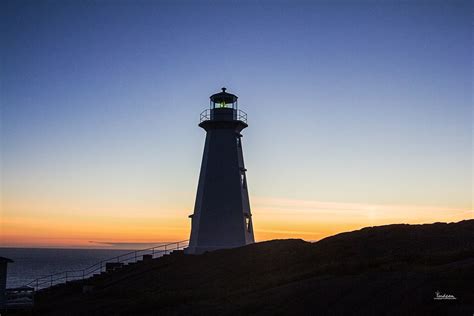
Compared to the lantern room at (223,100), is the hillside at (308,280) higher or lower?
lower

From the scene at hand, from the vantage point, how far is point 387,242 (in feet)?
103

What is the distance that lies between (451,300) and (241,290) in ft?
34.2

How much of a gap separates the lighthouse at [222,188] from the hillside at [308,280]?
8.43 feet

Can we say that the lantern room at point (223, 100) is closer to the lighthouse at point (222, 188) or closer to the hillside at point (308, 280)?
the lighthouse at point (222, 188)

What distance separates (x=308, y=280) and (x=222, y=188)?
1881 cm

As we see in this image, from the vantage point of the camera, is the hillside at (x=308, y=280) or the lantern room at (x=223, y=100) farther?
the lantern room at (x=223, y=100)

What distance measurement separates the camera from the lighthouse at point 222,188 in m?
40.8

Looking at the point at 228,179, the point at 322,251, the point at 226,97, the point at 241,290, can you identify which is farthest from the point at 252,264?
the point at 226,97

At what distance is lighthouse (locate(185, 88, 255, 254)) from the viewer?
40750 millimetres

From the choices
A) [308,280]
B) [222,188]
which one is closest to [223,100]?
[222,188]

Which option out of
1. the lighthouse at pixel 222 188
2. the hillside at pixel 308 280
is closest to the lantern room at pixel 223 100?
the lighthouse at pixel 222 188

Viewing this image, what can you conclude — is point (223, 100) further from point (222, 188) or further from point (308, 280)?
point (308, 280)

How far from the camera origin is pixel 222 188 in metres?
41.3


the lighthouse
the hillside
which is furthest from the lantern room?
the hillside
